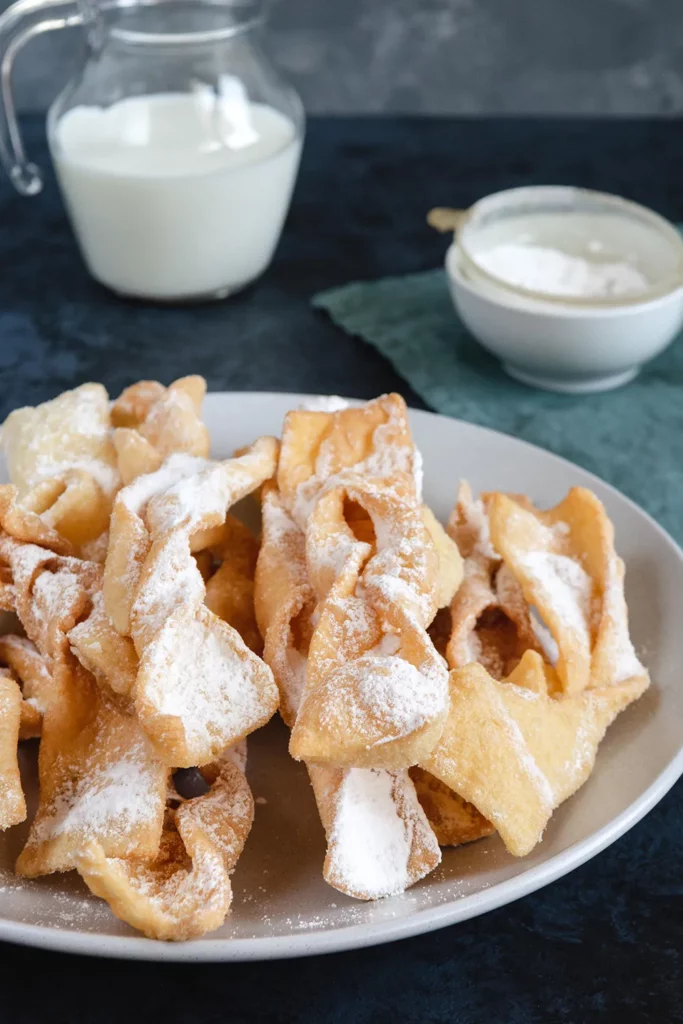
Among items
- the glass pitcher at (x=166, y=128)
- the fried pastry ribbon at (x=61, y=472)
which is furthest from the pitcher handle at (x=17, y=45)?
the fried pastry ribbon at (x=61, y=472)

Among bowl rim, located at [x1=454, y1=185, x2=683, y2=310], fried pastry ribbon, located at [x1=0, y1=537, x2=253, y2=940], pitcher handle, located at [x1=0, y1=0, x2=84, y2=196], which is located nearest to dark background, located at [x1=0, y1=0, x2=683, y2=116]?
pitcher handle, located at [x1=0, y1=0, x2=84, y2=196]

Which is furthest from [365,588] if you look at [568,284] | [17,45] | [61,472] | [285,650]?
[17,45]

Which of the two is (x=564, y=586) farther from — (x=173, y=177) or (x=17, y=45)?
(x=17, y=45)

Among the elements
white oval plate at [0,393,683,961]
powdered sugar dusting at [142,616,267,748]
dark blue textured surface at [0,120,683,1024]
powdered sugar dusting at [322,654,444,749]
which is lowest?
dark blue textured surface at [0,120,683,1024]

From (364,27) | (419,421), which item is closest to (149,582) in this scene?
(419,421)

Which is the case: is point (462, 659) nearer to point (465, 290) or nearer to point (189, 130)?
point (465, 290)

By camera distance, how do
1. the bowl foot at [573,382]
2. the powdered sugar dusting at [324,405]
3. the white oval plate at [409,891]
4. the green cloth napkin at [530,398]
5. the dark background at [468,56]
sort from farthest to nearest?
the dark background at [468,56] → the bowl foot at [573,382] → the green cloth napkin at [530,398] → the powdered sugar dusting at [324,405] → the white oval plate at [409,891]

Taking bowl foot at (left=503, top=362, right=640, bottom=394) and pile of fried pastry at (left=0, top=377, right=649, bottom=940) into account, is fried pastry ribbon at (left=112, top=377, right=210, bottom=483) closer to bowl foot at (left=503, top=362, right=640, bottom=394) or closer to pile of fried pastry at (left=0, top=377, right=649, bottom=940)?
pile of fried pastry at (left=0, top=377, right=649, bottom=940)

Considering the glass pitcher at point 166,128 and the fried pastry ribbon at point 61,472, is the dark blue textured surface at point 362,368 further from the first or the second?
the fried pastry ribbon at point 61,472

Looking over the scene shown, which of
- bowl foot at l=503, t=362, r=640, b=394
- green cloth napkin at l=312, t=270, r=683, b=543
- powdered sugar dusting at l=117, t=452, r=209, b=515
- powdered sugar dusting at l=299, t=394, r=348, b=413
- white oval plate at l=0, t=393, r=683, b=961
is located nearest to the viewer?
white oval plate at l=0, t=393, r=683, b=961
